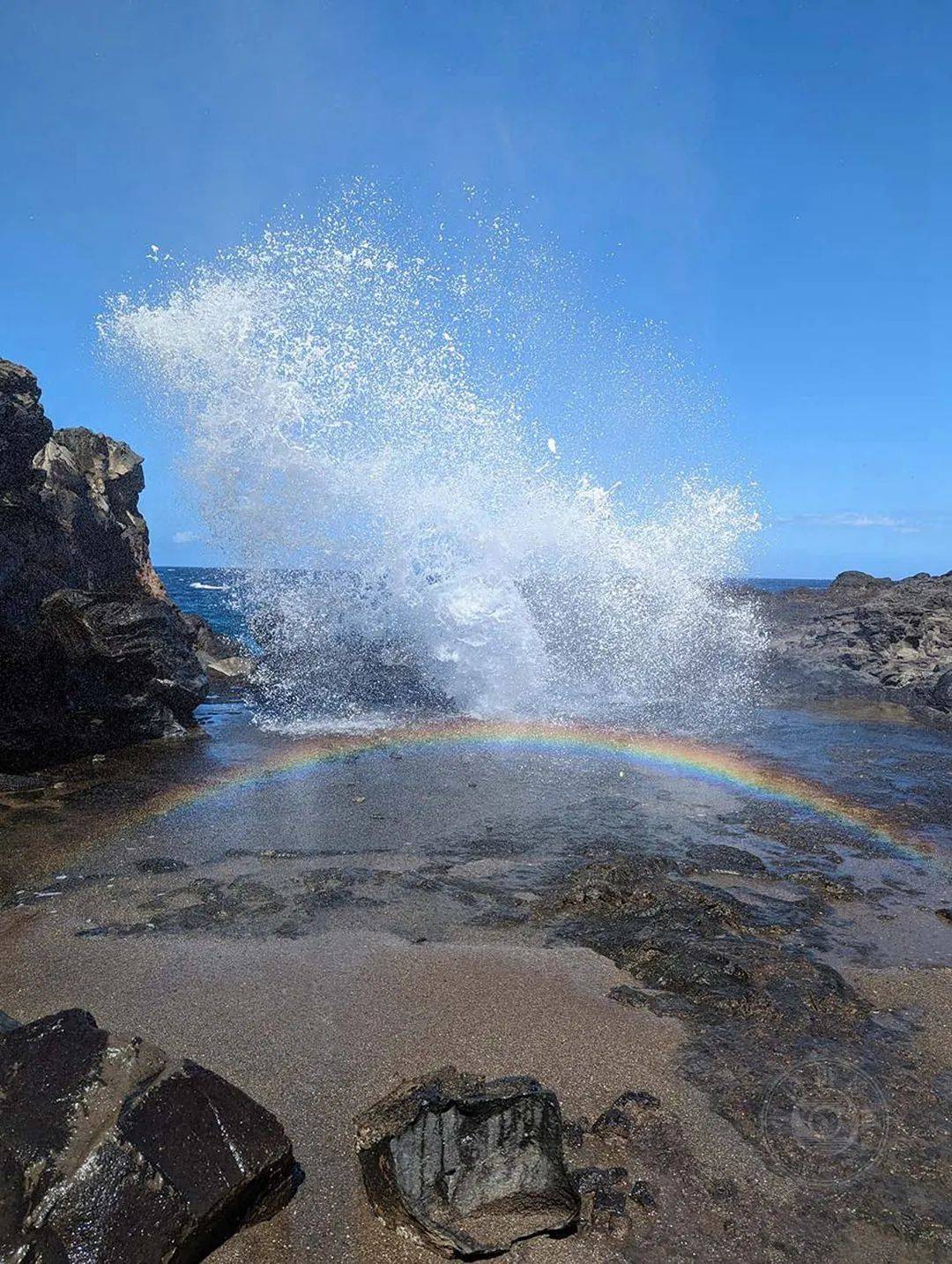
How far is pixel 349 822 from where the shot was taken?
7.87 meters

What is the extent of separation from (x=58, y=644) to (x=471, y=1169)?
10.1 meters

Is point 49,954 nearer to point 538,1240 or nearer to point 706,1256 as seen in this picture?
point 538,1240

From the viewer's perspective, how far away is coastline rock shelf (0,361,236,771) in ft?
32.8

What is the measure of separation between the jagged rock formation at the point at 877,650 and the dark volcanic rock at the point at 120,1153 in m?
17.4

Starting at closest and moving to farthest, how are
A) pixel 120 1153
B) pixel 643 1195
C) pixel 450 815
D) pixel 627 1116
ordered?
pixel 120 1153, pixel 643 1195, pixel 627 1116, pixel 450 815

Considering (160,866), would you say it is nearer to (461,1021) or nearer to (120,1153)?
(461,1021)

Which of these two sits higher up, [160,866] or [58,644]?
[58,644]

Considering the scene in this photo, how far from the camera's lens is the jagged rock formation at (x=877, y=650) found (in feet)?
61.3

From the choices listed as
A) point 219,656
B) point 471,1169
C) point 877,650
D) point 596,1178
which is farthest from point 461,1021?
point 877,650

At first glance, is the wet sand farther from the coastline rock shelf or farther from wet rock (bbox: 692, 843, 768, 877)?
the coastline rock shelf

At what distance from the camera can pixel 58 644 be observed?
423 inches

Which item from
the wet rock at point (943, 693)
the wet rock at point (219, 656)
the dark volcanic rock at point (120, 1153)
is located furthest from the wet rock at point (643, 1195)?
the wet rock at point (219, 656)

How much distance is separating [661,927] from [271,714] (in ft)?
34.3

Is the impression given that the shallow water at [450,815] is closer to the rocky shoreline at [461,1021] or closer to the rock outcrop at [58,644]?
the rocky shoreline at [461,1021]
